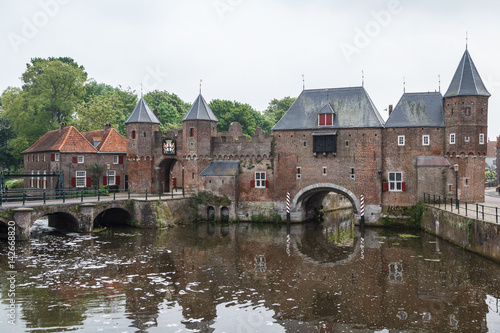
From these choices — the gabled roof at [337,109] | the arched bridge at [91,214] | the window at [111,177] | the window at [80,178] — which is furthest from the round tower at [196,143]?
the window at [80,178]

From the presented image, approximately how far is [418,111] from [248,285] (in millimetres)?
20301

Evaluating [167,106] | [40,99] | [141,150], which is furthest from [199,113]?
[167,106]

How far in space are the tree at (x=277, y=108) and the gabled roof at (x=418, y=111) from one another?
39.9 meters

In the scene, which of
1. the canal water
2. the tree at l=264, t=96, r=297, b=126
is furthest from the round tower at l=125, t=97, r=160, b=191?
the tree at l=264, t=96, r=297, b=126

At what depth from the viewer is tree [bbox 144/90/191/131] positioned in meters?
62.8

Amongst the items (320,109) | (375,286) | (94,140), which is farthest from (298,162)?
(94,140)

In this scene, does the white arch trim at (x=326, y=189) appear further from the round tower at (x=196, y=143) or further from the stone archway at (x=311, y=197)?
the round tower at (x=196, y=143)

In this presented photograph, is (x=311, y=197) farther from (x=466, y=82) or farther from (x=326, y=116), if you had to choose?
(x=466, y=82)

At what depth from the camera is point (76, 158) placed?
37625 millimetres

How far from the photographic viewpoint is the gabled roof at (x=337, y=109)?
31.4m

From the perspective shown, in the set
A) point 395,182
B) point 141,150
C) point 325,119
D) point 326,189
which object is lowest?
point 326,189

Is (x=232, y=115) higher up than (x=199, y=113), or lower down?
higher up

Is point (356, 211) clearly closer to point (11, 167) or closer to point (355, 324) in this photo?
point (355, 324)

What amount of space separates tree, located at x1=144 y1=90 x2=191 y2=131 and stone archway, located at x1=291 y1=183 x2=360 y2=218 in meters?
30.6
